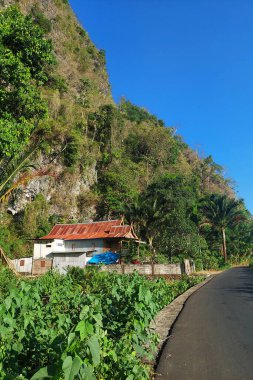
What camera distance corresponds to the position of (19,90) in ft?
44.7

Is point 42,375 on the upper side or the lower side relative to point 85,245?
lower

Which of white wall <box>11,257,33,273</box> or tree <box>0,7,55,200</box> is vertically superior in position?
tree <box>0,7,55,200</box>

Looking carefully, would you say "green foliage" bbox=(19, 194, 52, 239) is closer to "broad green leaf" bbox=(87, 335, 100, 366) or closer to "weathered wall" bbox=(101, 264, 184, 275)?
"weathered wall" bbox=(101, 264, 184, 275)

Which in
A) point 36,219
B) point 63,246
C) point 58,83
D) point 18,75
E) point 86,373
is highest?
point 58,83

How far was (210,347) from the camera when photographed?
501cm

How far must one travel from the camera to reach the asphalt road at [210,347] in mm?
3994

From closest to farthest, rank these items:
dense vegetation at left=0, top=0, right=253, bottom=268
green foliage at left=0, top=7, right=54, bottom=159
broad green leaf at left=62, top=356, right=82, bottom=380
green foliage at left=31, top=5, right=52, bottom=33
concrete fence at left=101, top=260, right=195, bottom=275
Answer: broad green leaf at left=62, top=356, right=82, bottom=380 < green foliage at left=0, top=7, right=54, bottom=159 < dense vegetation at left=0, top=0, right=253, bottom=268 < concrete fence at left=101, top=260, right=195, bottom=275 < green foliage at left=31, top=5, right=52, bottom=33

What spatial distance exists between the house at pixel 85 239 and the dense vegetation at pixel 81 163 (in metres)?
1.99

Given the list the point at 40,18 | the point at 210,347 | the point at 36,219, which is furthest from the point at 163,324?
the point at 40,18

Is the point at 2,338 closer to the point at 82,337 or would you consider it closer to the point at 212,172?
the point at 82,337

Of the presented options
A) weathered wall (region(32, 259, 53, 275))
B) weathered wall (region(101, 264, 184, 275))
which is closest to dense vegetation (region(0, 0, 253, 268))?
weathered wall (region(32, 259, 53, 275))

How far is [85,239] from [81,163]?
494 inches

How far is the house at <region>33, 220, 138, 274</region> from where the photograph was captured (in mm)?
32375

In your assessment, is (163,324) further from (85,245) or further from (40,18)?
(40,18)
